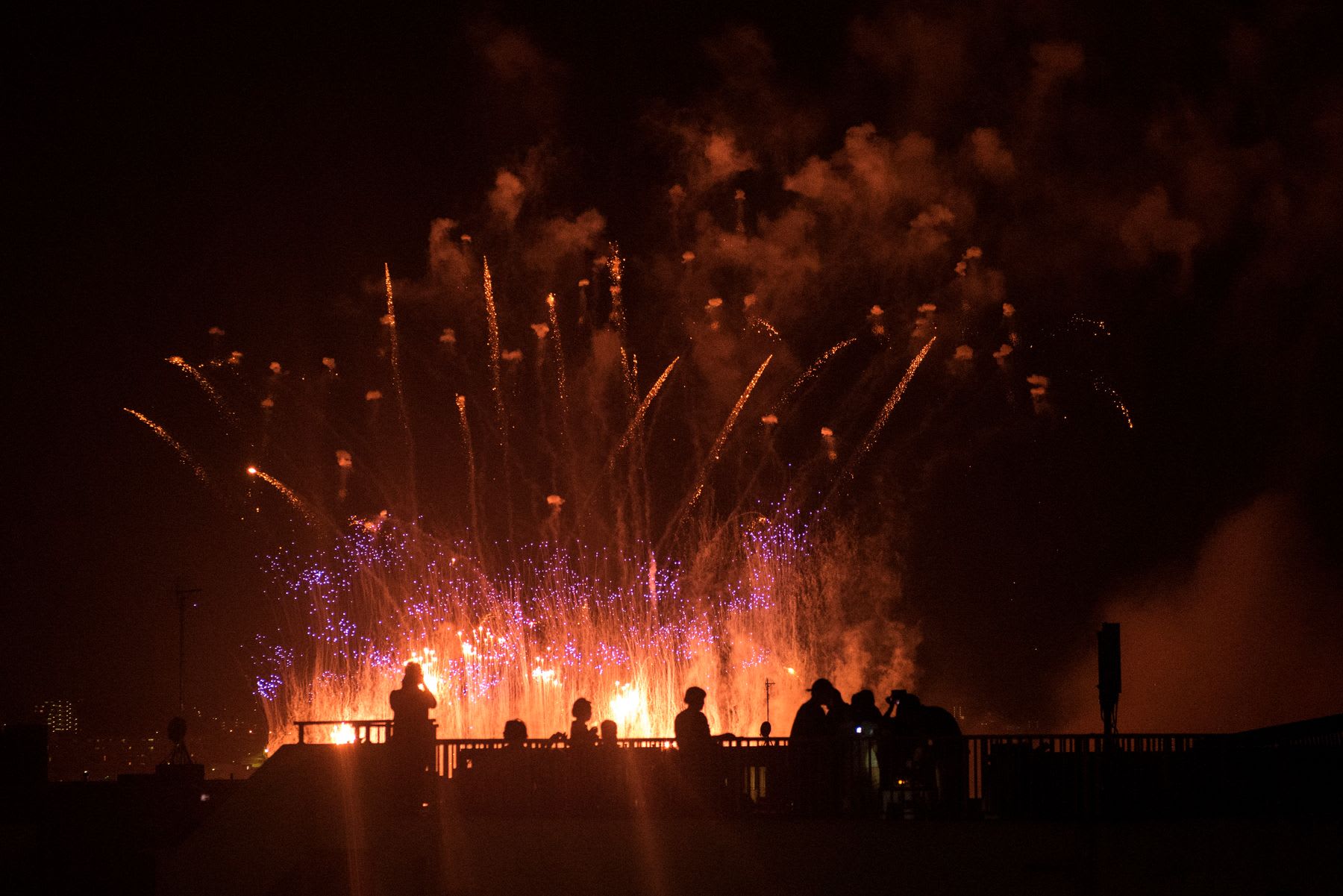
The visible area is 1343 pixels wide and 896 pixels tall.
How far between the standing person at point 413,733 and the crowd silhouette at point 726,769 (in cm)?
1

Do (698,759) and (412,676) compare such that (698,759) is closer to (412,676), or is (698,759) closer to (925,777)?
(925,777)

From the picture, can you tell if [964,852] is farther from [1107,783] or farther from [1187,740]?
[1187,740]

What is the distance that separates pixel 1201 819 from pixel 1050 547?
3748 cm

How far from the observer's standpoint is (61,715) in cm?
7412

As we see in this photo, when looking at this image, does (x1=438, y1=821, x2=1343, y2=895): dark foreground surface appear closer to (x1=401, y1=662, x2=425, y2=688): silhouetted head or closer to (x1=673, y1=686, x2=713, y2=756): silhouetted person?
(x1=673, y1=686, x2=713, y2=756): silhouetted person

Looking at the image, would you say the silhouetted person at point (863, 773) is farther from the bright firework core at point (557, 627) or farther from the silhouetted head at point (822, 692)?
the bright firework core at point (557, 627)

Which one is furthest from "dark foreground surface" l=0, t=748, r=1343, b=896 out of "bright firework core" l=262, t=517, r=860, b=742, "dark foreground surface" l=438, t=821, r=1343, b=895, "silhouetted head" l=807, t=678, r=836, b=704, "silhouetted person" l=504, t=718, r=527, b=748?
"bright firework core" l=262, t=517, r=860, b=742

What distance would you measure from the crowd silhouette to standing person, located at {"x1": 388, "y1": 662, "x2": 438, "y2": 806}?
1 centimetres

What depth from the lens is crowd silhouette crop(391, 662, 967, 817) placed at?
15742mm

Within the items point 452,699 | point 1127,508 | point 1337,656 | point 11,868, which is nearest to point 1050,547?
point 1127,508

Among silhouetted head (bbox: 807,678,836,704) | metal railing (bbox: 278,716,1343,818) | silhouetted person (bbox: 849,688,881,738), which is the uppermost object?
silhouetted head (bbox: 807,678,836,704)

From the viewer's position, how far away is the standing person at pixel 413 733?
1616cm

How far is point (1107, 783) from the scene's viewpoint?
1569 centimetres

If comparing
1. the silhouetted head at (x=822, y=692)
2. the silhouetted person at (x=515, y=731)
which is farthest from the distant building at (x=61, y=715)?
the silhouetted head at (x=822, y=692)
